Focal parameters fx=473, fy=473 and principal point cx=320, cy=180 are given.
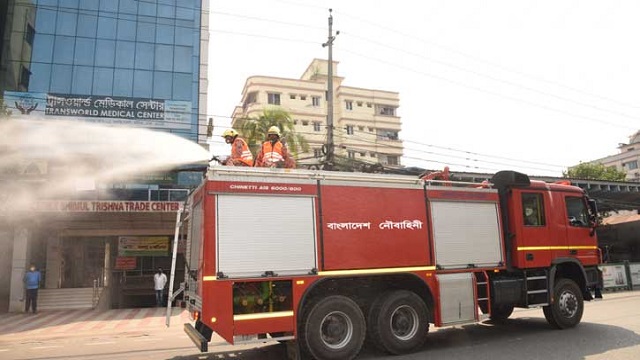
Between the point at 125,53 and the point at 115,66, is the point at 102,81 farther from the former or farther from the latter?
the point at 125,53

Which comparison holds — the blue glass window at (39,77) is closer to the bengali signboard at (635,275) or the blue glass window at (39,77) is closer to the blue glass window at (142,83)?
the blue glass window at (142,83)

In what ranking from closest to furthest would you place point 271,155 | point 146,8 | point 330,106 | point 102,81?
point 271,155 → point 330,106 → point 102,81 → point 146,8

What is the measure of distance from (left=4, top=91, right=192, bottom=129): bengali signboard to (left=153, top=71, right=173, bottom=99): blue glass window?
542 millimetres

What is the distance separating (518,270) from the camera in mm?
9594

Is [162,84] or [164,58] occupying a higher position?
[164,58]

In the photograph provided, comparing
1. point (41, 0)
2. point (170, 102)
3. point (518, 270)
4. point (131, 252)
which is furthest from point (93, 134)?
point (41, 0)

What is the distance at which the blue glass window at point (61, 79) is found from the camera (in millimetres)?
34750

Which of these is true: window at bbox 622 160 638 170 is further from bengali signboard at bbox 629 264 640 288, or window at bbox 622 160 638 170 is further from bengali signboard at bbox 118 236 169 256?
bengali signboard at bbox 118 236 169 256

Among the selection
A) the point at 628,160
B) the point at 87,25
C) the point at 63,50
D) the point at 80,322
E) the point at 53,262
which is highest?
the point at 87,25

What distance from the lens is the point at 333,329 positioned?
739cm

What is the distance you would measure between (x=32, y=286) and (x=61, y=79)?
21.6m

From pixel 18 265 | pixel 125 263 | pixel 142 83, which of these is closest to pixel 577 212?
pixel 18 265

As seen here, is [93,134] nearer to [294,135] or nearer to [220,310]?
[220,310]

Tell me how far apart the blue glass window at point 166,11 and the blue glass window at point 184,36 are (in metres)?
1.22
